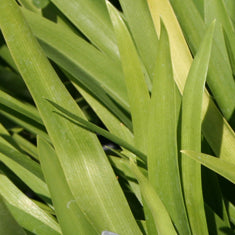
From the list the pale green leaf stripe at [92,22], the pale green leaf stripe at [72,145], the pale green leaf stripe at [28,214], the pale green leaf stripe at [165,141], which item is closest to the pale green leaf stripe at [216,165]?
the pale green leaf stripe at [165,141]

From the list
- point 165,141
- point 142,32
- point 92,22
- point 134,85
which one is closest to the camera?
point 165,141

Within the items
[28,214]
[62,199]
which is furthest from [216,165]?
[28,214]

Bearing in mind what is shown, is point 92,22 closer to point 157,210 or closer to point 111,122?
point 111,122

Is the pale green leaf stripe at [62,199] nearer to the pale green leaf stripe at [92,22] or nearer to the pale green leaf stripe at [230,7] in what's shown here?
the pale green leaf stripe at [92,22]

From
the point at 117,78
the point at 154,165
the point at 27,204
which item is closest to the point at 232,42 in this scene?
the point at 117,78

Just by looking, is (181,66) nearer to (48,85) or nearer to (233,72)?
(233,72)

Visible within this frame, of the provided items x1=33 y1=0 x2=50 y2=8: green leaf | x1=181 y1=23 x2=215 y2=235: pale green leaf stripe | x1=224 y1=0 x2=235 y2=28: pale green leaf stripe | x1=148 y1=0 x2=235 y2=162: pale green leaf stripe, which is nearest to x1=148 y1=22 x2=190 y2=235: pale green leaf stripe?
→ x1=181 y1=23 x2=215 y2=235: pale green leaf stripe

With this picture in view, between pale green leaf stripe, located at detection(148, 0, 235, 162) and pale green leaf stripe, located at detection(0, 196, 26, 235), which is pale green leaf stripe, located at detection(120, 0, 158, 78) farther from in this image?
pale green leaf stripe, located at detection(0, 196, 26, 235)
